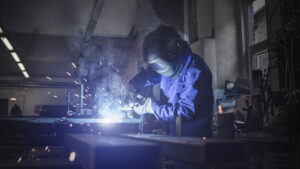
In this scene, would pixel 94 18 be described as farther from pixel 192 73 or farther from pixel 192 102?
pixel 192 102

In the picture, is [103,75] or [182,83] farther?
[103,75]

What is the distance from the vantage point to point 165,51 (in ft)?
8.45

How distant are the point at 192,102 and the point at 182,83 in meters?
0.30

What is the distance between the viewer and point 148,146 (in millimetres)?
1050

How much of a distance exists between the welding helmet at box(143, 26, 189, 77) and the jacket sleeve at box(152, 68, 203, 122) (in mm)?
182

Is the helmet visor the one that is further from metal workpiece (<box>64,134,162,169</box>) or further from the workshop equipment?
metal workpiece (<box>64,134,162,169</box>)

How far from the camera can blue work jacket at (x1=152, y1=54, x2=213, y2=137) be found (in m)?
2.46

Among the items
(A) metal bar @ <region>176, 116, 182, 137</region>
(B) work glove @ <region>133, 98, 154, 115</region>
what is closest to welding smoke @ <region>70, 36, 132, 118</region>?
(B) work glove @ <region>133, 98, 154, 115</region>

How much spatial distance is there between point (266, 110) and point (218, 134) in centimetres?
278

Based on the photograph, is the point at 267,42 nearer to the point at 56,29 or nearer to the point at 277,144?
the point at 277,144

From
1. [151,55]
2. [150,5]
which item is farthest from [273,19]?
[151,55]

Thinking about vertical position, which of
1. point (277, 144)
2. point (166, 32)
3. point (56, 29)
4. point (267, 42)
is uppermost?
point (56, 29)

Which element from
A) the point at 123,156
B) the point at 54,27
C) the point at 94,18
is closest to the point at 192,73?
the point at 123,156

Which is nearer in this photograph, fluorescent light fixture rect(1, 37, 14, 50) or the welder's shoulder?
the welder's shoulder
